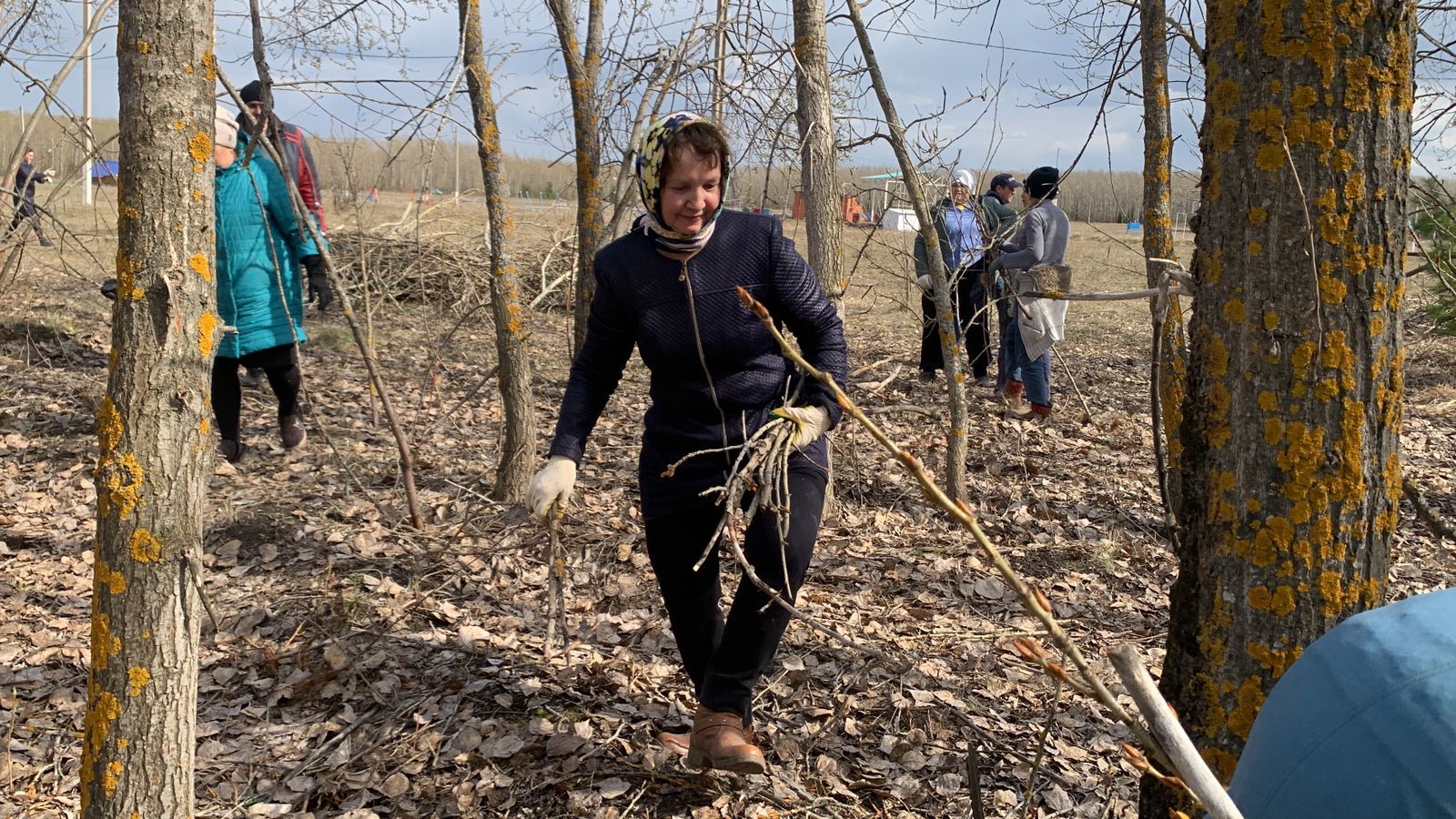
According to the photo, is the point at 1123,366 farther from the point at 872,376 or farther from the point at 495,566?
the point at 495,566

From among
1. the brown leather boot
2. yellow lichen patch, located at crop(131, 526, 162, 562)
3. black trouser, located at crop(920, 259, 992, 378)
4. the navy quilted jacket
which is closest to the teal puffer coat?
the navy quilted jacket

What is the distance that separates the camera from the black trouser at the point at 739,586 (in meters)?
2.63

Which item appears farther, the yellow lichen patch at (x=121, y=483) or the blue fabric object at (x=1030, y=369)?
the blue fabric object at (x=1030, y=369)

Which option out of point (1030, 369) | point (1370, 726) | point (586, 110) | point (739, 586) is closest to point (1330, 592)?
point (1370, 726)

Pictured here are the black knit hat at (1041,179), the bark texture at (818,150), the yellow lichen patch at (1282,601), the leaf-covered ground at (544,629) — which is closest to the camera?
the yellow lichen patch at (1282,601)

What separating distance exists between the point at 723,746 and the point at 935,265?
3066 millimetres

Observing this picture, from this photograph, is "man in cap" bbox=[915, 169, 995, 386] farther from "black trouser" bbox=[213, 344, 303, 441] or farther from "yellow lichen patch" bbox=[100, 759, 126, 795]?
"yellow lichen patch" bbox=[100, 759, 126, 795]

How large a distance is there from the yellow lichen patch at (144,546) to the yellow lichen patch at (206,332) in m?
0.38

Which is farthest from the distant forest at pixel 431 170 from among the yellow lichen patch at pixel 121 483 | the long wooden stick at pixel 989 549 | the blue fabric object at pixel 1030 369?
the long wooden stick at pixel 989 549

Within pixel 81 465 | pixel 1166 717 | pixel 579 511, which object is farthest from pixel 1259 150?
pixel 81 465

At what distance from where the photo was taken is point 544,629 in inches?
152

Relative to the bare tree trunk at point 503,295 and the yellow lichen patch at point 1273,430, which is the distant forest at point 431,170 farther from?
the yellow lichen patch at point 1273,430

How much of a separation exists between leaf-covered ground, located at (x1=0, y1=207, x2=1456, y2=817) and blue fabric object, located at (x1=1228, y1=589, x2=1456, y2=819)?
1.42 metres

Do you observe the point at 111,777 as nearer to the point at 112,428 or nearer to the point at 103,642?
the point at 103,642
